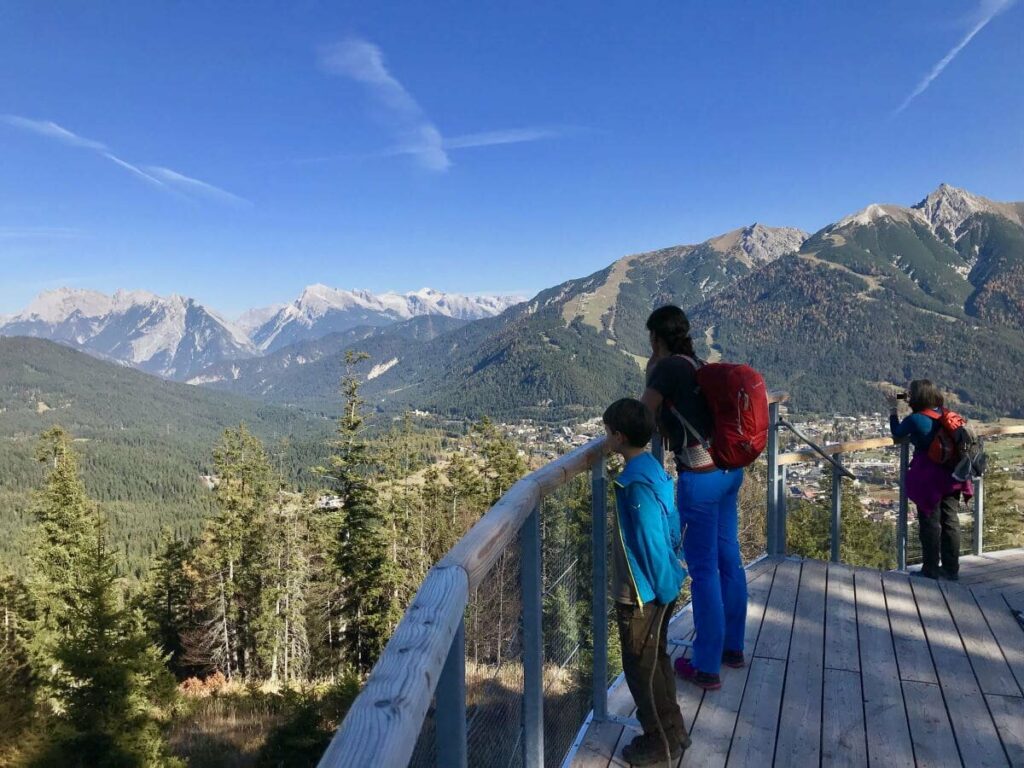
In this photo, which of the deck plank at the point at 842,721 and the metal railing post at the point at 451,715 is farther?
the deck plank at the point at 842,721

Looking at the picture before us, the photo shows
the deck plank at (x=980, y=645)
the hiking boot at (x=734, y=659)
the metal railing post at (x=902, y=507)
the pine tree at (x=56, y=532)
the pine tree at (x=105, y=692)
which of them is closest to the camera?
the deck plank at (x=980, y=645)

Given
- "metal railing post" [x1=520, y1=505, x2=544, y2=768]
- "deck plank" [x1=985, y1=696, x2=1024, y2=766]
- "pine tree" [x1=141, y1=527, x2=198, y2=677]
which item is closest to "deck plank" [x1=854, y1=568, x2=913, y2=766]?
"deck plank" [x1=985, y1=696, x2=1024, y2=766]

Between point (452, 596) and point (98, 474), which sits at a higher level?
point (452, 596)

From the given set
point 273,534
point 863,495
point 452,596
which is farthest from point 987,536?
point 863,495

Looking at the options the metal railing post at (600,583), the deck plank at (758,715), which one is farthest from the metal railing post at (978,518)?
the metal railing post at (600,583)

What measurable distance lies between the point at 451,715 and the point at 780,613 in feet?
13.2

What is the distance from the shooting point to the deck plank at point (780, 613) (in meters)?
4.00

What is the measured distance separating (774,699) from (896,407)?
3.65 metres

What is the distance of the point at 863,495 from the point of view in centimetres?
3491

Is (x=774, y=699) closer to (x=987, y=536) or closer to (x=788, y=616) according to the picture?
(x=788, y=616)

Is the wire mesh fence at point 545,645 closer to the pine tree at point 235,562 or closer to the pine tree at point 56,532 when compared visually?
the pine tree at point 56,532

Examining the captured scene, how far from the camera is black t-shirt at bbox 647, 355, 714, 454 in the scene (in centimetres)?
310

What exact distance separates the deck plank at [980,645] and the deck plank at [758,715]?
Result: 114 centimetres

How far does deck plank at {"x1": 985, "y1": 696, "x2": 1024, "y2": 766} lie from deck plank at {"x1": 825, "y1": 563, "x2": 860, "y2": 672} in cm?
66
